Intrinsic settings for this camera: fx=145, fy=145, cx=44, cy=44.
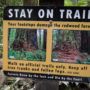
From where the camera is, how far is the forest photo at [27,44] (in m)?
1.53

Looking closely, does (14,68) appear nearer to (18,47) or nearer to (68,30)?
(18,47)

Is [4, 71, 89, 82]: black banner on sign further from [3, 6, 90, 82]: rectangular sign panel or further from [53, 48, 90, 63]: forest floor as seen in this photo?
[53, 48, 90, 63]: forest floor

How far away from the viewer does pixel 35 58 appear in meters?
1.55

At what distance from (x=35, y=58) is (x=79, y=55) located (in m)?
→ 0.46

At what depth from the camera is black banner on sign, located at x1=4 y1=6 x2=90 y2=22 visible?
1.46 meters

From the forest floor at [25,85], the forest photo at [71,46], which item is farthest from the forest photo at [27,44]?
the forest floor at [25,85]

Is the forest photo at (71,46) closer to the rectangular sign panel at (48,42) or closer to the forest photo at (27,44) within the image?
the rectangular sign panel at (48,42)

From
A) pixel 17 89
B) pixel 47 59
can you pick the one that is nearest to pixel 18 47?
pixel 47 59

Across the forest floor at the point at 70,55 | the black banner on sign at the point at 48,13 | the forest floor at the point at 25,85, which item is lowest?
the forest floor at the point at 25,85

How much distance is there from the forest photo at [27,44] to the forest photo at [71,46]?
0.13 m

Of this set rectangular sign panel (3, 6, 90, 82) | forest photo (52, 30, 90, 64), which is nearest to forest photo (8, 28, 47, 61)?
rectangular sign panel (3, 6, 90, 82)

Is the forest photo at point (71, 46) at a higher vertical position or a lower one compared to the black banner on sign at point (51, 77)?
higher

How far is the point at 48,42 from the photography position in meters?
1.51

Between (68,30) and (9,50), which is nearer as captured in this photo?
(68,30)
